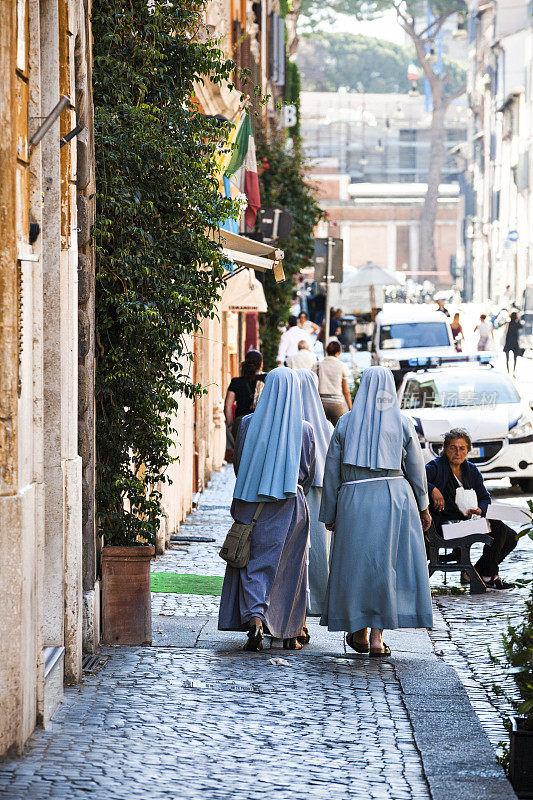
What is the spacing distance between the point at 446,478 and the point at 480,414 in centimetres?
580

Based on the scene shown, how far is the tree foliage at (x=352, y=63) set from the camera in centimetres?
12081

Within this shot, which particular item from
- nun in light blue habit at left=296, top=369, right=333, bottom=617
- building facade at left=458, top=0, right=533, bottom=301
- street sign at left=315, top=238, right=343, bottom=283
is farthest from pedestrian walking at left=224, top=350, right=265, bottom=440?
building facade at left=458, top=0, right=533, bottom=301

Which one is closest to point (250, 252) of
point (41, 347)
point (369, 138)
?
point (41, 347)

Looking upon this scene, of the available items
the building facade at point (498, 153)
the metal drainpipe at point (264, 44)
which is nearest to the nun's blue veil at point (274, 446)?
the metal drainpipe at point (264, 44)

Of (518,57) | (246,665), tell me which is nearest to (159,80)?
(246,665)

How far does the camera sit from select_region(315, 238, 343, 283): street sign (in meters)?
21.3

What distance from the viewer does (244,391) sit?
1534 cm

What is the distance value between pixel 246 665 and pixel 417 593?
3.68 ft

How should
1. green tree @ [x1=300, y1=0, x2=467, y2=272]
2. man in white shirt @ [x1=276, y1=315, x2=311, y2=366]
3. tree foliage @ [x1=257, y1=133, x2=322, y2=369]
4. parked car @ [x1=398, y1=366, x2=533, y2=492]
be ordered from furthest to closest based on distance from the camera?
green tree @ [x1=300, y1=0, x2=467, y2=272] → tree foliage @ [x1=257, y1=133, x2=322, y2=369] → man in white shirt @ [x1=276, y1=315, x2=311, y2=366] → parked car @ [x1=398, y1=366, x2=533, y2=492]

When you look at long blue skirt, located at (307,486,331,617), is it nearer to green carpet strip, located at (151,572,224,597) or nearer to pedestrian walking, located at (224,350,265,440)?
green carpet strip, located at (151,572,224,597)

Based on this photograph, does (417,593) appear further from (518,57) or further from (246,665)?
(518,57)

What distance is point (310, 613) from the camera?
366 inches

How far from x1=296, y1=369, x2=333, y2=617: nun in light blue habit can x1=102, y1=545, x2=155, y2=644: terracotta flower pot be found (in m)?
1.22

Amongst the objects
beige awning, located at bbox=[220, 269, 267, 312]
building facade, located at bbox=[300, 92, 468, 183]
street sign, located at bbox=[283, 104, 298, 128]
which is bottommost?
beige awning, located at bbox=[220, 269, 267, 312]
